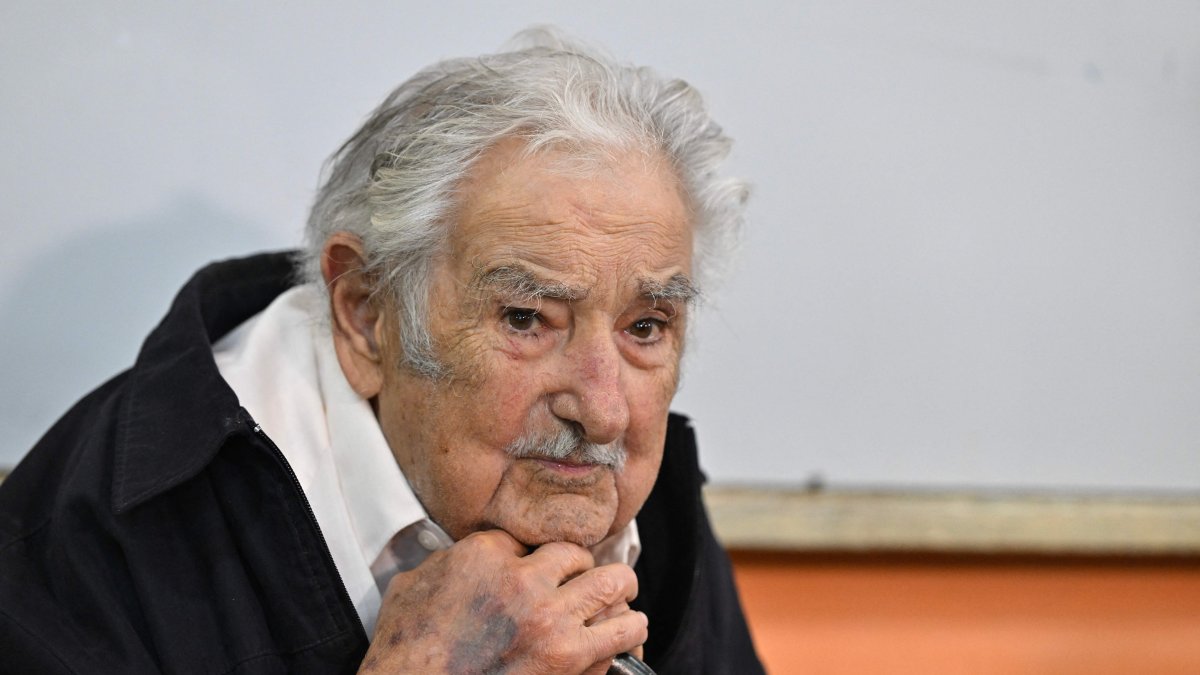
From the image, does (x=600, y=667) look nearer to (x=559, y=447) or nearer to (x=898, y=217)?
(x=559, y=447)

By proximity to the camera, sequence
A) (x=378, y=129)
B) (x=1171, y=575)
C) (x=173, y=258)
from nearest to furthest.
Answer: (x=378, y=129), (x=173, y=258), (x=1171, y=575)

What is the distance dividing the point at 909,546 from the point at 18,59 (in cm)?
178

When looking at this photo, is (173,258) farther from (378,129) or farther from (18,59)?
(378,129)

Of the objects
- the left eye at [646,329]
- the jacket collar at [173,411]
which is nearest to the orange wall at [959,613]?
the left eye at [646,329]

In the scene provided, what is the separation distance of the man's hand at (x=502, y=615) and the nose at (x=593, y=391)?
18 cm

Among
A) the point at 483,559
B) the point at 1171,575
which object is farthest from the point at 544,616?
the point at 1171,575

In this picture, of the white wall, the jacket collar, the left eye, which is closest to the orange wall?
the white wall

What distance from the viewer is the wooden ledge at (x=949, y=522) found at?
2264mm

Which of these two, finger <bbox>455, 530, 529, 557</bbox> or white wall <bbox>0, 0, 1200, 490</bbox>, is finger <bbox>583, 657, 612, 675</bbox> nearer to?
finger <bbox>455, 530, 529, 557</bbox>

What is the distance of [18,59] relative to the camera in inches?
76.1

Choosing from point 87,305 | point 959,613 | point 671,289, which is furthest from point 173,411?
point 959,613

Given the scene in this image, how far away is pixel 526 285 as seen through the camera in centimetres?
152

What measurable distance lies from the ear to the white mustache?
0.25 meters

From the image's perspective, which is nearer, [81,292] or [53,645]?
[53,645]
